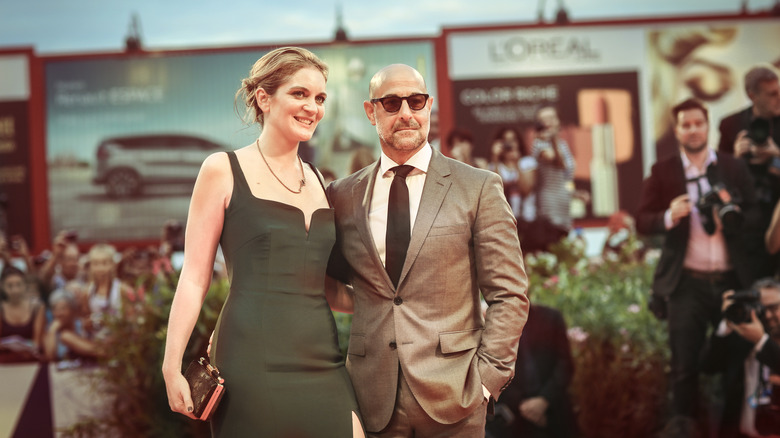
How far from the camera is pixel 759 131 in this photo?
16.2ft

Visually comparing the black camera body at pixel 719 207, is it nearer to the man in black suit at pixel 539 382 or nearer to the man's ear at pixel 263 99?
the man in black suit at pixel 539 382

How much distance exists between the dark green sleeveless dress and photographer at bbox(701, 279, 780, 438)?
307cm

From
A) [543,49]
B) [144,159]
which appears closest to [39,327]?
[144,159]

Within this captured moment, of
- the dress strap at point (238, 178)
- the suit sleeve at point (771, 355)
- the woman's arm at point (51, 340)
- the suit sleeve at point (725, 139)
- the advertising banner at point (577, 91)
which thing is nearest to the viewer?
the dress strap at point (238, 178)

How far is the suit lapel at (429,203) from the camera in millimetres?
2449

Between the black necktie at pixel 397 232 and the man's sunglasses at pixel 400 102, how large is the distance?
233 mm

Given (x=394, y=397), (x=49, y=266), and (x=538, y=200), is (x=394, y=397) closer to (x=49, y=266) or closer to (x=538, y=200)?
(x=538, y=200)

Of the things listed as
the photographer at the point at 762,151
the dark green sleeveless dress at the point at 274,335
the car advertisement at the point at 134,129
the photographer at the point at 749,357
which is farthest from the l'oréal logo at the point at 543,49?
the dark green sleeveless dress at the point at 274,335

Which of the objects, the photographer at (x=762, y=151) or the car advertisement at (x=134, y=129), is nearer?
the photographer at (x=762, y=151)

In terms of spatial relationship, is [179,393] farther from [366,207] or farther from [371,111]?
[371,111]

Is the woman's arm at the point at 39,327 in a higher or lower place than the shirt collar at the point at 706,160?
lower

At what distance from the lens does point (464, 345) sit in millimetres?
2453

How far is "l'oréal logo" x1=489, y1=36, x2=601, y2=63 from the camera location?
8875 millimetres

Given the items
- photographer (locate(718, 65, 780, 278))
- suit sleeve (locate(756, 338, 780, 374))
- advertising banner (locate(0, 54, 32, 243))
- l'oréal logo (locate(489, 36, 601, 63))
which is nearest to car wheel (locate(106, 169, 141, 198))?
advertising banner (locate(0, 54, 32, 243))
